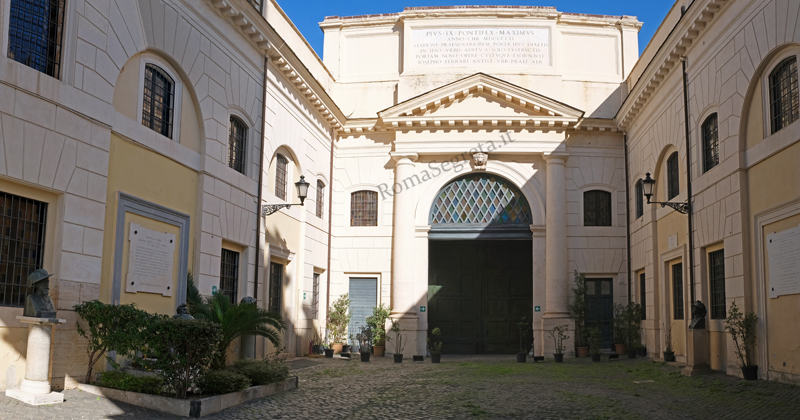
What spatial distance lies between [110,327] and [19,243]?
5.39ft

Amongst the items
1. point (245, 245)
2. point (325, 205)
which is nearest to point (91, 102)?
point (245, 245)

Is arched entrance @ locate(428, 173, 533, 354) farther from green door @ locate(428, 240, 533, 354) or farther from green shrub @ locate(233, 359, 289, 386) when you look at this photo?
green shrub @ locate(233, 359, 289, 386)

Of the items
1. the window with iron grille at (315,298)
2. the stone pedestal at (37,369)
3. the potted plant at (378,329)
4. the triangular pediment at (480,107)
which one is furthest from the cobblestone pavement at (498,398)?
the triangular pediment at (480,107)

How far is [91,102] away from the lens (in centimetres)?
1082

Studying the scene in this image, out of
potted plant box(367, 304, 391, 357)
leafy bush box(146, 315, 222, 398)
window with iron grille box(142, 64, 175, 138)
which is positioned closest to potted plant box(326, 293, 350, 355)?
potted plant box(367, 304, 391, 357)

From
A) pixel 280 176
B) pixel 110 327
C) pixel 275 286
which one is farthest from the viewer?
pixel 280 176

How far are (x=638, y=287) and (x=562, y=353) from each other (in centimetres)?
345

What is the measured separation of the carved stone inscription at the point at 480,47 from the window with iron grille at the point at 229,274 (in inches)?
426

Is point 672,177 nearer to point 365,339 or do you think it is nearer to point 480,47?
point 480,47

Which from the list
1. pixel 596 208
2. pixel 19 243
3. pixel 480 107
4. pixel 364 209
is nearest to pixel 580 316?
pixel 596 208

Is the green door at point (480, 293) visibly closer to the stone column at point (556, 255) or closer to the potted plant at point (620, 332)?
the stone column at point (556, 255)

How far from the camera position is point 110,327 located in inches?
392

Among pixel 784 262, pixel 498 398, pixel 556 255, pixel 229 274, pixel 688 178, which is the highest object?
pixel 688 178

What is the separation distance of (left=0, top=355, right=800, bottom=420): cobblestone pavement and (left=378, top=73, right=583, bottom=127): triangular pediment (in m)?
9.03
